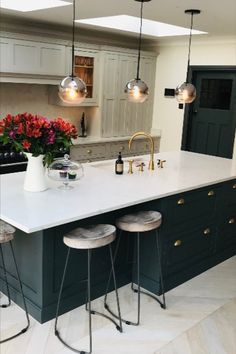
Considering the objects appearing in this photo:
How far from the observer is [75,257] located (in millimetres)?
3057

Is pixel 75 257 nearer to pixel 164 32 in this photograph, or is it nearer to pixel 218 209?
pixel 218 209

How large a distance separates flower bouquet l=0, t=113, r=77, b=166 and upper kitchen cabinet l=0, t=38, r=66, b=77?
7.78ft

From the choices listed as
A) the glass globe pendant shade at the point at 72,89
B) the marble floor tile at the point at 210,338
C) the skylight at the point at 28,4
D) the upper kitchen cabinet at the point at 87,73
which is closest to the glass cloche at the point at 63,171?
the glass globe pendant shade at the point at 72,89

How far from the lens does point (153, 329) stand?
2.95 metres

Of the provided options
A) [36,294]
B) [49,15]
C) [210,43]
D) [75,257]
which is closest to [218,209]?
[75,257]

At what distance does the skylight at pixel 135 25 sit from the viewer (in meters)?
5.28

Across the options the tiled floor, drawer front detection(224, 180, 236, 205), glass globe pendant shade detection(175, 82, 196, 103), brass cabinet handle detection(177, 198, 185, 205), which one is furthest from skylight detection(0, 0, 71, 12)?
the tiled floor

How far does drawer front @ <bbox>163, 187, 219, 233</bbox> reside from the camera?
3.36 metres

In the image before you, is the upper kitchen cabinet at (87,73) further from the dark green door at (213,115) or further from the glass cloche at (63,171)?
the glass cloche at (63,171)

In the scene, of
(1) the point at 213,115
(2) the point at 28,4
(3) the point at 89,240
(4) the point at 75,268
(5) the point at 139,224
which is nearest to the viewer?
(3) the point at 89,240

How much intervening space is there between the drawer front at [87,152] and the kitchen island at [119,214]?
66.0 inches

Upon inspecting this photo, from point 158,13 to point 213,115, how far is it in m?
2.62

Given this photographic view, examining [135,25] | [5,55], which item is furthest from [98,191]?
[135,25]

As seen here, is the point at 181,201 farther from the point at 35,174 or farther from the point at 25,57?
the point at 25,57
